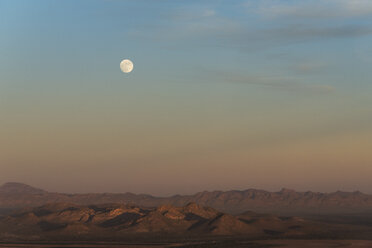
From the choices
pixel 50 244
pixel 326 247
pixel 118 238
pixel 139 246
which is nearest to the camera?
pixel 326 247

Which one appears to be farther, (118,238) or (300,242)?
(118,238)

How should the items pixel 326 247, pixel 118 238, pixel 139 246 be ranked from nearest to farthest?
pixel 326 247 < pixel 139 246 < pixel 118 238

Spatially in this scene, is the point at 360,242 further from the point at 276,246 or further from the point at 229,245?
the point at 229,245

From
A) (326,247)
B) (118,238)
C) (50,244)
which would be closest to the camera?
(326,247)

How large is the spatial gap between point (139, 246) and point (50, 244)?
29813 mm

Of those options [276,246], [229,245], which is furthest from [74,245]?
[276,246]

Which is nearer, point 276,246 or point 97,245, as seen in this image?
point 276,246

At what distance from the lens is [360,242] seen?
16500 cm

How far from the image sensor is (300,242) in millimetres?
167250

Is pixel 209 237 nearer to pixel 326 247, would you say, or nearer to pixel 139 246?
pixel 139 246

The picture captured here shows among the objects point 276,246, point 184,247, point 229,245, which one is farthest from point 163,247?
point 276,246

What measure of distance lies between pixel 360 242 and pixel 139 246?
63.6m

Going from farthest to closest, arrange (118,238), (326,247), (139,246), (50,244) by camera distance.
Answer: (118,238)
(50,244)
(139,246)
(326,247)

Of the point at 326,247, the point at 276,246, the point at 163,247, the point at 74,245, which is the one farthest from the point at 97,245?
the point at 326,247
